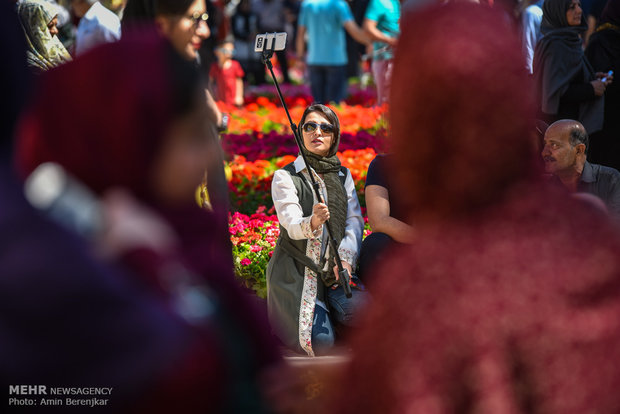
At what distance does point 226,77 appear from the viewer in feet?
36.2

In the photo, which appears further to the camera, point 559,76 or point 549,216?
point 559,76

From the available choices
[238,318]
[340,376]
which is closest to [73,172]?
[238,318]

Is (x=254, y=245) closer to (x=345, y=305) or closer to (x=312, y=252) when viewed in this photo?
(x=312, y=252)

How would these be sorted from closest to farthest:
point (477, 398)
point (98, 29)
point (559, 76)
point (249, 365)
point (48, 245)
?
1. point (48, 245)
2. point (477, 398)
3. point (249, 365)
4. point (98, 29)
5. point (559, 76)

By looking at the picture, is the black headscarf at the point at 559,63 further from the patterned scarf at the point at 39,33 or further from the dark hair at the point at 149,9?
the dark hair at the point at 149,9

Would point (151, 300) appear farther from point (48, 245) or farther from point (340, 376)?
point (340, 376)

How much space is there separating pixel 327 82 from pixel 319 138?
20.7ft

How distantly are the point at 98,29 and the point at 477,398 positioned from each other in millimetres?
3663

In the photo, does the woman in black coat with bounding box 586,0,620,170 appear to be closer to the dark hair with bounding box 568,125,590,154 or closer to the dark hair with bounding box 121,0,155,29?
the dark hair with bounding box 568,125,590,154

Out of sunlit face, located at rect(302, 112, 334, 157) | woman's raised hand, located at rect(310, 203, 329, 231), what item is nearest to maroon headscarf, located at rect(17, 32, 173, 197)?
woman's raised hand, located at rect(310, 203, 329, 231)

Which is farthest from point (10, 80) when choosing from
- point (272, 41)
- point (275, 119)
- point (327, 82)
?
point (327, 82)

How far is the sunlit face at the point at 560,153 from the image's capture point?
4629 millimetres

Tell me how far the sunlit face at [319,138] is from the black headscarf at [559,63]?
2010 millimetres

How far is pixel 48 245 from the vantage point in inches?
52.0
